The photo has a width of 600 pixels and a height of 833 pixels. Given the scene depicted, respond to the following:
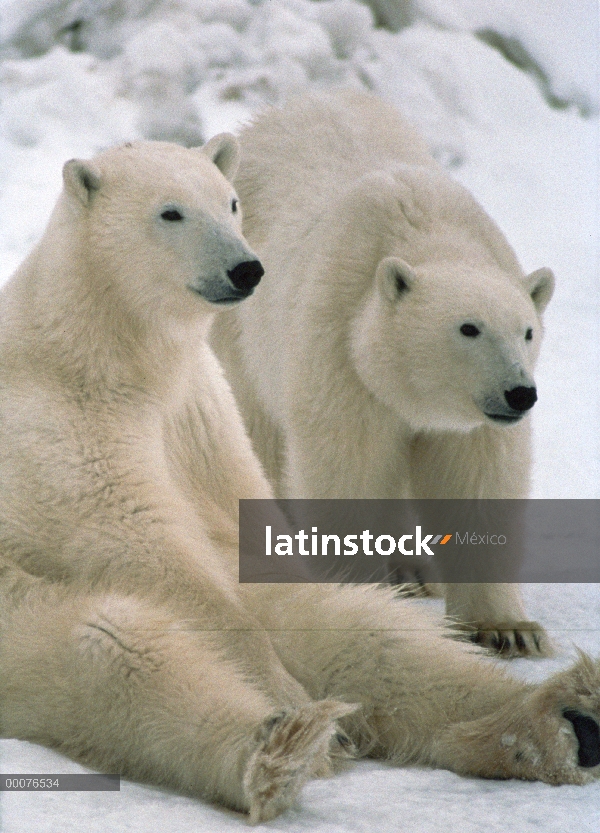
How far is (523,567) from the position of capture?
2912mm

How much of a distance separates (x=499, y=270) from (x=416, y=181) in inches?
16.2

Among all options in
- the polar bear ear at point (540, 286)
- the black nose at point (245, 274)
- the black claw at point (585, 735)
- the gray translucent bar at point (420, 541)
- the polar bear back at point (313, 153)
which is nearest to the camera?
the black claw at point (585, 735)

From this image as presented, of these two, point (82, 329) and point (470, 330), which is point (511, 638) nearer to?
point (470, 330)

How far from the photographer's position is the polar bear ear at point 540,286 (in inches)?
117

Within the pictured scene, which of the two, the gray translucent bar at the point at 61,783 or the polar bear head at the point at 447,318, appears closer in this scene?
the gray translucent bar at the point at 61,783

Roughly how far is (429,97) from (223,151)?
899mm

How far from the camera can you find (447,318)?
9.70ft

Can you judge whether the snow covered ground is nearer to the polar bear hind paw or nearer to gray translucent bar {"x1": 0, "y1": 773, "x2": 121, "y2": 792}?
the polar bear hind paw

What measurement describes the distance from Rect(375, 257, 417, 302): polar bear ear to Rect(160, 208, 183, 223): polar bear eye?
2.71 ft

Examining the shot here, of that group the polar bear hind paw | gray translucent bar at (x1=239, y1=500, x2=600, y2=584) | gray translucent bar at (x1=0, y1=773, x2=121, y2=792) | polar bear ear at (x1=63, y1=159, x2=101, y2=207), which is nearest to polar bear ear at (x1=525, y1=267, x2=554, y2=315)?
gray translucent bar at (x1=239, y1=500, x2=600, y2=584)

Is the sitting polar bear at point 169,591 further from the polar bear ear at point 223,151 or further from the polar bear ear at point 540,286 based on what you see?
the polar bear ear at point 540,286

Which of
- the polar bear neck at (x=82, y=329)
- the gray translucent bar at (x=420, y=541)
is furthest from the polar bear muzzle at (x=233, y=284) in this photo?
the gray translucent bar at (x=420, y=541)

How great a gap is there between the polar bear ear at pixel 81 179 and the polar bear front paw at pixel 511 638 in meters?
1.40

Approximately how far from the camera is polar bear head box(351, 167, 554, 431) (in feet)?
9.29
